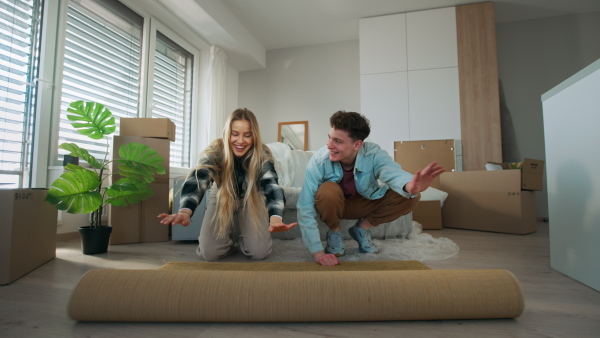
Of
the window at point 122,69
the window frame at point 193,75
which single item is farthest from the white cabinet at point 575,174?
the window frame at point 193,75

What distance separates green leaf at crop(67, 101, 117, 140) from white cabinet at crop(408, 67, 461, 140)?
10.3 ft

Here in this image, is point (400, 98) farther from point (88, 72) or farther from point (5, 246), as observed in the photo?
point (5, 246)

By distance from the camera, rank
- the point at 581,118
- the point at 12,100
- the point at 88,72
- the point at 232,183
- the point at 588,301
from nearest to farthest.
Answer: the point at 588,301, the point at 581,118, the point at 232,183, the point at 12,100, the point at 88,72

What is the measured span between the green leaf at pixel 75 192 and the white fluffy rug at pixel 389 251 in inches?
33.0

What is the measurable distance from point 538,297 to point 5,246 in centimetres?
203

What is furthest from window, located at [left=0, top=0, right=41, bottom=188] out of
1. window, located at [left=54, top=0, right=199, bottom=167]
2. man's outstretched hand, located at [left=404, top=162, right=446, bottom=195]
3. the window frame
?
man's outstretched hand, located at [left=404, top=162, right=446, bottom=195]

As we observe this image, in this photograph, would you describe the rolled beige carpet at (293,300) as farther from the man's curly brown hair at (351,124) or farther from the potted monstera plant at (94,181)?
the potted monstera plant at (94,181)

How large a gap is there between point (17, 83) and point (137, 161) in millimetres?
975

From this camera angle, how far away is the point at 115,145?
227 cm

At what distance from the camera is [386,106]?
3922 millimetres

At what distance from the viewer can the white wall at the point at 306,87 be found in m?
4.64

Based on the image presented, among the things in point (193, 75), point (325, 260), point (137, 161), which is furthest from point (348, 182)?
point (193, 75)

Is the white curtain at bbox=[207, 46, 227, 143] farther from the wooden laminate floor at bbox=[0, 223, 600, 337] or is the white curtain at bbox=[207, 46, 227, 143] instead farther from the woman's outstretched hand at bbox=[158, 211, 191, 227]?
the woman's outstretched hand at bbox=[158, 211, 191, 227]

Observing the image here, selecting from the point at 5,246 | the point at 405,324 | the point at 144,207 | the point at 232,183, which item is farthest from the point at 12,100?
the point at 405,324
